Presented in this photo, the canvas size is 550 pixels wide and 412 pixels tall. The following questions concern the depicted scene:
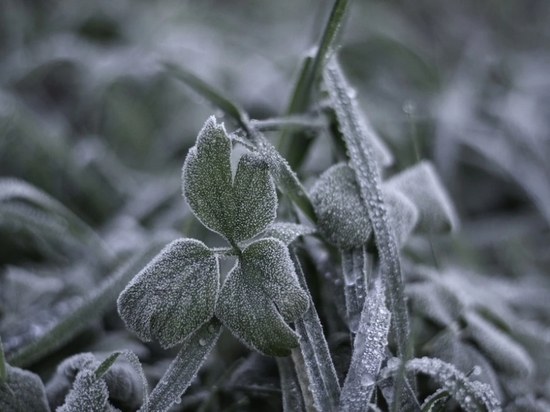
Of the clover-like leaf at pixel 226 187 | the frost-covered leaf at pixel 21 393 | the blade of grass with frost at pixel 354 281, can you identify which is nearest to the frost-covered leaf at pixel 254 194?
the clover-like leaf at pixel 226 187

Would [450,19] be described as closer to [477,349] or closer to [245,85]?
[245,85]

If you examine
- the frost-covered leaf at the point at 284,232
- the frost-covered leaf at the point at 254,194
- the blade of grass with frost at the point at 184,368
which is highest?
the frost-covered leaf at the point at 254,194

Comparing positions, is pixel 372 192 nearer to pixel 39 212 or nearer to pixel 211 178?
pixel 211 178

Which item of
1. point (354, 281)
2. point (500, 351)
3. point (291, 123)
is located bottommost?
point (500, 351)

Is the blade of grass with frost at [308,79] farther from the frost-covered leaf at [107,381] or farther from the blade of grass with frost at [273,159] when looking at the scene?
the frost-covered leaf at [107,381]

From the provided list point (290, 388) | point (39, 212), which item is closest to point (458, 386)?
point (290, 388)

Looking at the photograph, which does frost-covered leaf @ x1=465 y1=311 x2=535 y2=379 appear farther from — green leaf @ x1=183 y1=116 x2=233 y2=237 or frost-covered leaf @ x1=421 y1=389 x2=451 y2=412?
green leaf @ x1=183 y1=116 x2=233 y2=237

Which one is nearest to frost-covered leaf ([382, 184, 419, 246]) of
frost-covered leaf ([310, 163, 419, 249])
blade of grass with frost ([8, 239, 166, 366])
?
frost-covered leaf ([310, 163, 419, 249])
